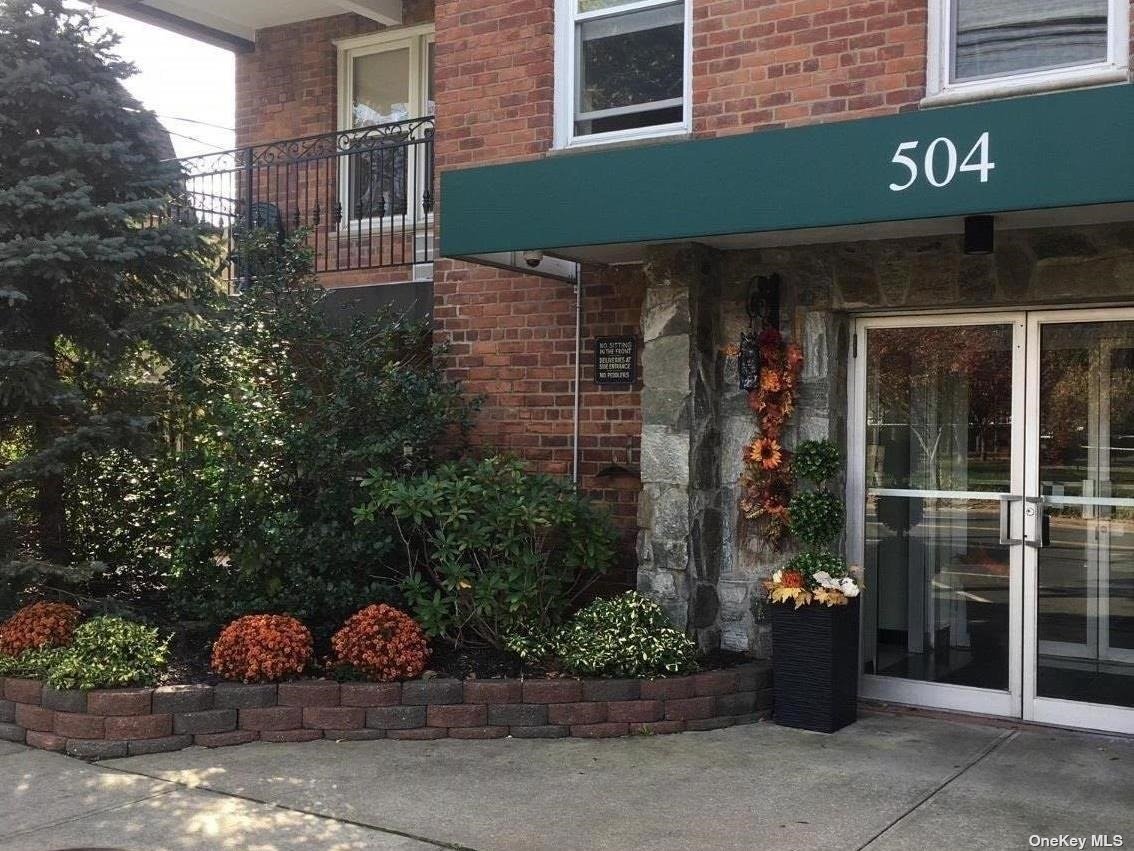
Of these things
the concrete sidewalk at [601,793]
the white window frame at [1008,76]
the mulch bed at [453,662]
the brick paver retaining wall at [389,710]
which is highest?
the white window frame at [1008,76]

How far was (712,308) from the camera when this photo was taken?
6.71m

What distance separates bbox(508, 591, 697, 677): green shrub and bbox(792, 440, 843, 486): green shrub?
1.12 m

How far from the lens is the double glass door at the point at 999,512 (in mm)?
6027

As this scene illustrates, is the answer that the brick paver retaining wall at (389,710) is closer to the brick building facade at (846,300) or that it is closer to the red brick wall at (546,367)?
the brick building facade at (846,300)

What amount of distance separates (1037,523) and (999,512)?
207mm

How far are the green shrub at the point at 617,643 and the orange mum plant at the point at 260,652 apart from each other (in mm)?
1167

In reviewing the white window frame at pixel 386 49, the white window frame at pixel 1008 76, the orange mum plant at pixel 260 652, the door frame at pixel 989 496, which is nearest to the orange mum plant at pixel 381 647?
the orange mum plant at pixel 260 652

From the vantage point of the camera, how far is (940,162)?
5.05 m

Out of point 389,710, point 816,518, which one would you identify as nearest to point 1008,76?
point 816,518

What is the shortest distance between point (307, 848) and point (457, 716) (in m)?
1.57

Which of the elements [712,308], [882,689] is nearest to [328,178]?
[712,308]

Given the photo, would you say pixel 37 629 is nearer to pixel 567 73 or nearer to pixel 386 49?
pixel 567 73

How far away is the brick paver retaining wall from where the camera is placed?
584 centimetres

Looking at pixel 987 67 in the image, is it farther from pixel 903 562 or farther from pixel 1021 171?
pixel 903 562
